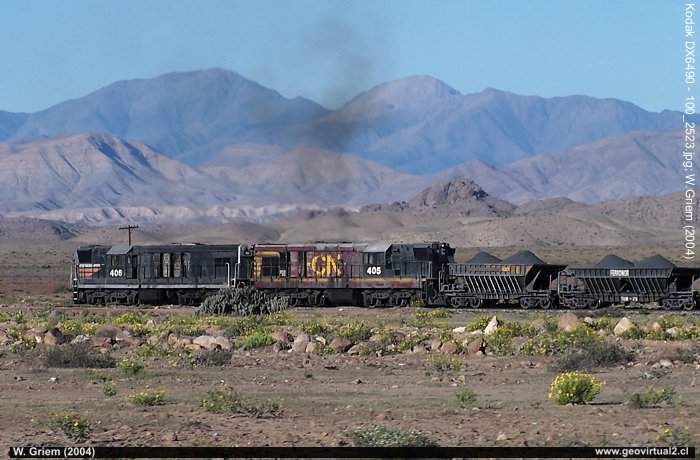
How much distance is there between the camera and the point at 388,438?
51.8ft

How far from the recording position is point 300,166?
102625mm

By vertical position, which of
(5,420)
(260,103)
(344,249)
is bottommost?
(5,420)

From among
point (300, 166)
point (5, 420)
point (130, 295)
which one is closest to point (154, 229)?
point (300, 166)

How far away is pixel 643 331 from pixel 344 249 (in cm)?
2352

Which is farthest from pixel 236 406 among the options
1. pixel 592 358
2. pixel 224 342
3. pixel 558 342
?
pixel 558 342

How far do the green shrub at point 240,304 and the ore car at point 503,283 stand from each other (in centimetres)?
887

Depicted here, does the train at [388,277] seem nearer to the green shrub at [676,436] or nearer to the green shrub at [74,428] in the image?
the green shrub at [676,436]

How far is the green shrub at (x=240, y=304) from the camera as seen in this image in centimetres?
4891

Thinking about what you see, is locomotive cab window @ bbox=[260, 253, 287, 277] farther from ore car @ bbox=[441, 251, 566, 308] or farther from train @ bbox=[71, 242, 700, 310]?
ore car @ bbox=[441, 251, 566, 308]

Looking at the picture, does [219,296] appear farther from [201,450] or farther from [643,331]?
[201,450]

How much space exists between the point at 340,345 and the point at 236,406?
36.2 ft

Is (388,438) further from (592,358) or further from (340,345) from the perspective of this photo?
(340,345)

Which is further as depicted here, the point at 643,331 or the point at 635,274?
the point at 635,274

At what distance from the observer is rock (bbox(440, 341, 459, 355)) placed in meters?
29.9
